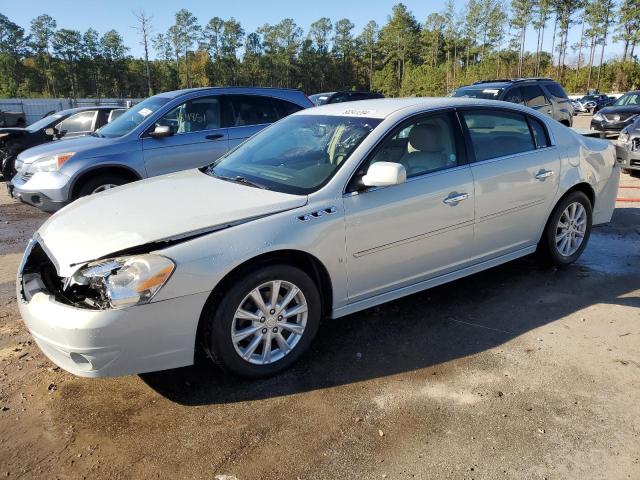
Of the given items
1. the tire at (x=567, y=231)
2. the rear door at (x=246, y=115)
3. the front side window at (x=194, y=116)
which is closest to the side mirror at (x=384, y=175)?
the tire at (x=567, y=231)

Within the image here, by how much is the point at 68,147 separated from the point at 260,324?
5062mm

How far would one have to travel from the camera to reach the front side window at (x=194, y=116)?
7039 millimetres

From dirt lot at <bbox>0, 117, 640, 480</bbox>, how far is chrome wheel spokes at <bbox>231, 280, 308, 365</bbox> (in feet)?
0.62

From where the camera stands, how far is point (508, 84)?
11.6 metres

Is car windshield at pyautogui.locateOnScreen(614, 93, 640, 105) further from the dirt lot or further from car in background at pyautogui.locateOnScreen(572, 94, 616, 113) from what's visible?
car in background at pyautogui.locateOnScreen(572, 94, 616, 113)

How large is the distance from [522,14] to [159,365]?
7318 cm

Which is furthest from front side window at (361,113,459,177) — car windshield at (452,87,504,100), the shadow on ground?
car windshield at (452,87,504,100)

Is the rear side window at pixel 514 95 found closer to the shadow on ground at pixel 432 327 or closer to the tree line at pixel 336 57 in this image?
the shadow on ground at pixel 432 327

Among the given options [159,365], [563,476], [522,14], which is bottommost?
[563,476]

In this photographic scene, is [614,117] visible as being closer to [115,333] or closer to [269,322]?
[269,322]

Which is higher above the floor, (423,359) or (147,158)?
(147,158)

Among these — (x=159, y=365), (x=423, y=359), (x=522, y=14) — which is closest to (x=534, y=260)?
(x=423, y=359)

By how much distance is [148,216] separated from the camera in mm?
3111

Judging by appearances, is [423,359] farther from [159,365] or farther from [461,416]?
[159,365]
